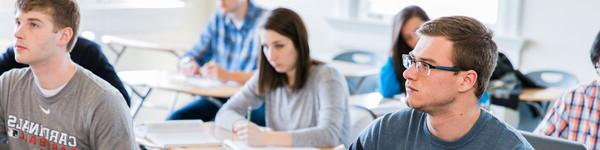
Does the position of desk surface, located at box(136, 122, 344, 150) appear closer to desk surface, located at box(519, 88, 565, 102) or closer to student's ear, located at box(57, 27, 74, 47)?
student's ear, located at box(57, 27, 74, 47)

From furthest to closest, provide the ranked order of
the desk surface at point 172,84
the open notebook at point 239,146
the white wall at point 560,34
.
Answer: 1. the white wall at point 560,34
2. the desk surface at point 172,84
3. the open notebook at point 239,146

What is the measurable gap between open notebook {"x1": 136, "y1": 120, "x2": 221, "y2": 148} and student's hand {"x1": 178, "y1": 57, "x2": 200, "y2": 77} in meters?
1.35

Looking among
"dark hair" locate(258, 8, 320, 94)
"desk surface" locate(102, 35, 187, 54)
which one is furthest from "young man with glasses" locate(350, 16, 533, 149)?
"desk surface" locate(102, 35, 187, 54)

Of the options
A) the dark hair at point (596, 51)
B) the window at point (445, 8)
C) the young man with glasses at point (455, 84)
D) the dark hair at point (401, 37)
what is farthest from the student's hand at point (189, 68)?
the young man with glasses at point (455, 84)

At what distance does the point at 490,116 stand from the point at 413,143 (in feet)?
0.58

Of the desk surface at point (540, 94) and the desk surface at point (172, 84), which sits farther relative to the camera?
the desk surface at point (540, 94)

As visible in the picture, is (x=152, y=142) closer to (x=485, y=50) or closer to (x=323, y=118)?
(x=323, y=118)

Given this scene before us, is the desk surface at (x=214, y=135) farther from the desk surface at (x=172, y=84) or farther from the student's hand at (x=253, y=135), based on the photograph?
the desk surface at (x=172, y=84)

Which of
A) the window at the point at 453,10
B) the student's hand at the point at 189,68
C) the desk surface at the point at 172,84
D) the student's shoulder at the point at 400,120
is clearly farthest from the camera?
the window at the point at 453,10

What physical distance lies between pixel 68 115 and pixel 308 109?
1.15 meters

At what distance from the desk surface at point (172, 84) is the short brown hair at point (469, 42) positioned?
2.27 metres

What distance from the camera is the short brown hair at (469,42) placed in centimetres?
189

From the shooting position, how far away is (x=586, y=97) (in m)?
3.11

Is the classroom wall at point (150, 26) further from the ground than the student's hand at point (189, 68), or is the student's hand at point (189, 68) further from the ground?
the student's hand at point (189, 68)
